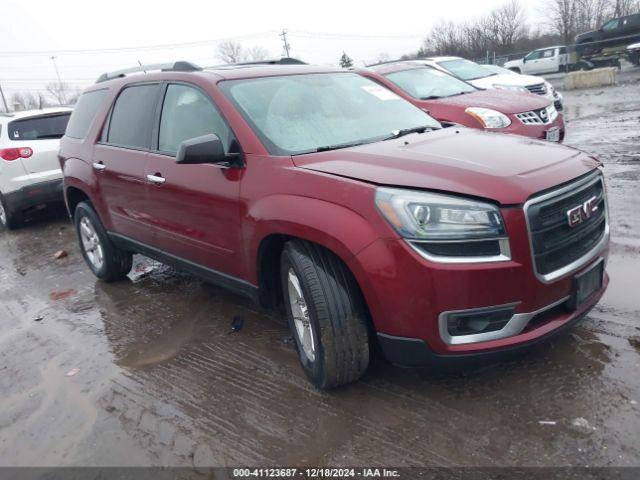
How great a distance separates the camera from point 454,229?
8.10 feet

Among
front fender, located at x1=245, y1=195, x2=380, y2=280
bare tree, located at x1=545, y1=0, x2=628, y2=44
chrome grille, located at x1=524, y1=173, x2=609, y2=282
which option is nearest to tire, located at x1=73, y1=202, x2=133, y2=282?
front fender, located at x1=245, y1=195, x2=380, y2=280

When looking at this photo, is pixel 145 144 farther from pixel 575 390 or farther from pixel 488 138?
pixel 575 390

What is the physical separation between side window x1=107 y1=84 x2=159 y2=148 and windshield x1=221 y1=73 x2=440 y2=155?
94 cm

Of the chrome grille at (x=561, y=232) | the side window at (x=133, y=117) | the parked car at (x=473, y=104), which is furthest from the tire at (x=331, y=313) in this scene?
the parked car at (x=473, y=104)

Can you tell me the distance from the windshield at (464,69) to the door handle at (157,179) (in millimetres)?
8068

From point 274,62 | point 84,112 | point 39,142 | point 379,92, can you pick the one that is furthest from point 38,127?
point 379,92

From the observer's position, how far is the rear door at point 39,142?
7.93 m

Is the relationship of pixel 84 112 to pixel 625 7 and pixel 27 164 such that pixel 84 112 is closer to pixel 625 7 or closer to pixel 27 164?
pixel 27 164

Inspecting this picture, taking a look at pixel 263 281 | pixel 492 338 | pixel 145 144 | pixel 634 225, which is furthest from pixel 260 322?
pixel 634 225

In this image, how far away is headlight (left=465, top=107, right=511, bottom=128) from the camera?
6965 mm

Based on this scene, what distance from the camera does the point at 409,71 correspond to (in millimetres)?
8586

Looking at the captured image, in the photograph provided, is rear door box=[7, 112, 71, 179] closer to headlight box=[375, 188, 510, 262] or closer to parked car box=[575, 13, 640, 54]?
headlight box=[375, 188, 510, 262]

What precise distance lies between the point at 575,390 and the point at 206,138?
8.00ft

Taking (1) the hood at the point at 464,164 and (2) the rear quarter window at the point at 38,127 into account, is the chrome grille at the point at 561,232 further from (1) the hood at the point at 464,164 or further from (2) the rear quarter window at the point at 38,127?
(2) the rear quarter window at the point at 38,127
